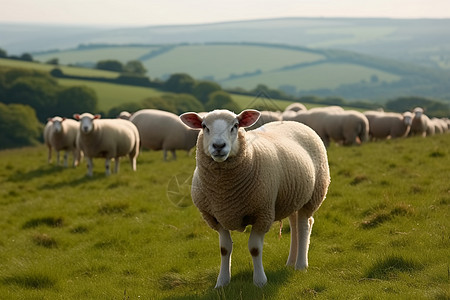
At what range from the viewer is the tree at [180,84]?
67125 mm

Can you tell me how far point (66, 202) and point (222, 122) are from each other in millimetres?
7516

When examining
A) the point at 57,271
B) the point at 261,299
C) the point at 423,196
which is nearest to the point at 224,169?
the point at 261,299

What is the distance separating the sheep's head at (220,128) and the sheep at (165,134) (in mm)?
13866

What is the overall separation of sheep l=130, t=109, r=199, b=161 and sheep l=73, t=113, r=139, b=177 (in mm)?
3426

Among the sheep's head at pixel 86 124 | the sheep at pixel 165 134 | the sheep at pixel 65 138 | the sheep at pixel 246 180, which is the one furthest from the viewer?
the sheep at pixel 165 134

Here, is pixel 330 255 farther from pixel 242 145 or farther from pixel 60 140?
pixel 60 140

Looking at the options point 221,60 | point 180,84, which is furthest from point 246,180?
point 221,60

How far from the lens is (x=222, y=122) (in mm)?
4863

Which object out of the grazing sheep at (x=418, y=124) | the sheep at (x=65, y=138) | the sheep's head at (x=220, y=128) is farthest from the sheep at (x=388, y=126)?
the sheep's head at (x=220, y=128)

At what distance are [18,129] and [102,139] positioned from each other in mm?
41608

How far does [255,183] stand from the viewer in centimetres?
515

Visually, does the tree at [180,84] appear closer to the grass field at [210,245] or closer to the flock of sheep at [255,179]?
the grass field at [210,245]

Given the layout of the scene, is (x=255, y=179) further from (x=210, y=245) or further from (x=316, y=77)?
(x=316, y=77)

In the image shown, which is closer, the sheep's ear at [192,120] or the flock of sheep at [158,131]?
the sheep's ear at [192,120]
